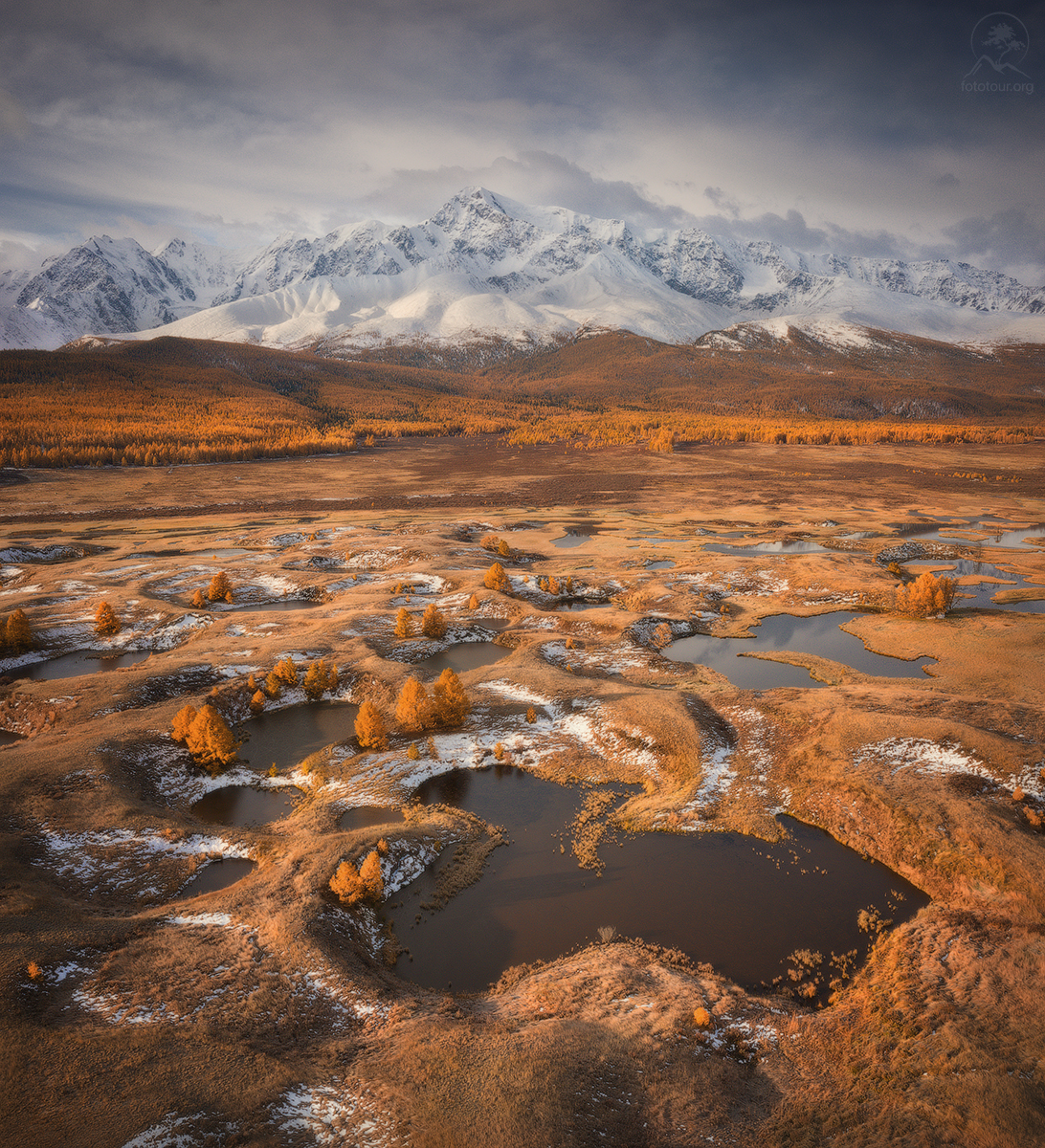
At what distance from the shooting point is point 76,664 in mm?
55250

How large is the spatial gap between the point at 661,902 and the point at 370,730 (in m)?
20.8

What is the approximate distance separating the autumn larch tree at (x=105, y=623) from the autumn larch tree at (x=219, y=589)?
35.7 feet

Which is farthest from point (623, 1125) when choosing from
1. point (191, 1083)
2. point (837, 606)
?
point (837, 606)

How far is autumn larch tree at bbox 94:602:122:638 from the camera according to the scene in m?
58.8

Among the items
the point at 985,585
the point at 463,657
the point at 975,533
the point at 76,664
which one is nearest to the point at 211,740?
the point at 463,657

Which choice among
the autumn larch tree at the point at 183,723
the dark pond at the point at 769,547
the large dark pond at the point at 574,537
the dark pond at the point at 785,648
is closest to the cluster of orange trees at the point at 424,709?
the autumn larch tree at the point at 183,723

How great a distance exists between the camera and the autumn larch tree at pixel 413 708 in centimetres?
4194

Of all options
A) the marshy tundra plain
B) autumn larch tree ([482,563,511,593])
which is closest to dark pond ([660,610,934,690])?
the marshy tundra plain

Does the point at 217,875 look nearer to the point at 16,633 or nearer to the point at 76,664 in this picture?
the point at 76,664

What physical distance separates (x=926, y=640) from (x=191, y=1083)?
59.6 metres

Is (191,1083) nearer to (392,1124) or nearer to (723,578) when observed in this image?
(392,1124)

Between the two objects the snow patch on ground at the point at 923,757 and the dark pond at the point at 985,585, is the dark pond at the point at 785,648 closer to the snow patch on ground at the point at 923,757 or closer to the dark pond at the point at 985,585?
the snow patch on ground at the point at 923,757

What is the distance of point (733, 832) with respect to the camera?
3284cm

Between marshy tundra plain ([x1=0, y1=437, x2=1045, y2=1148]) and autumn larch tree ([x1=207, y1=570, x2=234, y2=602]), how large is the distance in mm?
1697
